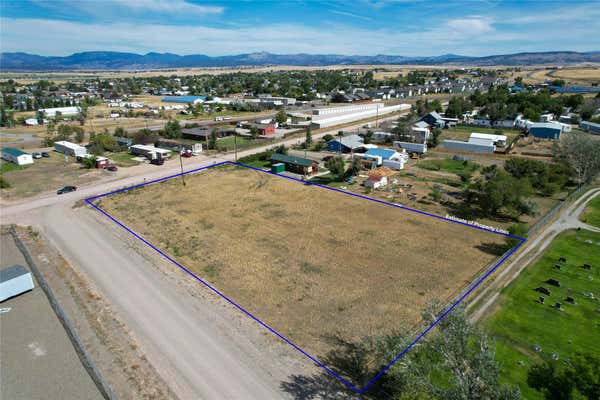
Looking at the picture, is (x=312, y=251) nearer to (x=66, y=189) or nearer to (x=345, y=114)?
(x=66, y=189)

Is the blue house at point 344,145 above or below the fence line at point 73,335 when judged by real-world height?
above

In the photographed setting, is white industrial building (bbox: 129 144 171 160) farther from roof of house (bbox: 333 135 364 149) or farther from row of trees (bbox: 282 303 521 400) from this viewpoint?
row of trees (bbox: 282 303 521 400)

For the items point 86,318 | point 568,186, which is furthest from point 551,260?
point 86,318

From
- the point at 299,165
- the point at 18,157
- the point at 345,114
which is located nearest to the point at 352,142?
the point at 299,165

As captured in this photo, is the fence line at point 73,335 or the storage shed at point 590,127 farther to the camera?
the storage shed at point 590,127

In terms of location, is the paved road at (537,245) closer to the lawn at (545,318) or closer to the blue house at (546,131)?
the lawn at (545,318)

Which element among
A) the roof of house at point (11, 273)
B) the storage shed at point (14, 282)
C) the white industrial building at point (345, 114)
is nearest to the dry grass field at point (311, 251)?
the storage shed at point (14, 282)

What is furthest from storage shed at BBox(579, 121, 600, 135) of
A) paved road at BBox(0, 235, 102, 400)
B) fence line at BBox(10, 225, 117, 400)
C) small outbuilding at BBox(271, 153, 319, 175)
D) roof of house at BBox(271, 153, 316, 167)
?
paved road at BBox(0, 235, 102, 400)
